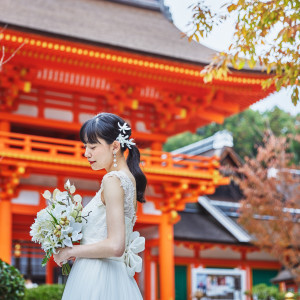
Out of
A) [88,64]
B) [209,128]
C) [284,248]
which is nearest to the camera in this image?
[88,64]

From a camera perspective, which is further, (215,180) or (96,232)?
(215,180)

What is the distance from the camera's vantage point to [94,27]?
43.2 ft

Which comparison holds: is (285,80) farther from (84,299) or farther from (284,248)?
(284,248)

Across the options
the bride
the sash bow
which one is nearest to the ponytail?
the bride

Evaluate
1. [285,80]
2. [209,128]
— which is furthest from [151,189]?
[209,128]

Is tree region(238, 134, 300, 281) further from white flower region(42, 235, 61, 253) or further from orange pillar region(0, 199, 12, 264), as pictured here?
white flower region(42, 235, 61, 253)

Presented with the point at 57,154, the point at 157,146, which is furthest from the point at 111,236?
the point at 157,146

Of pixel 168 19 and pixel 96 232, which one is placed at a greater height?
pixel 168 19

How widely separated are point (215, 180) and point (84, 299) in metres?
10.4

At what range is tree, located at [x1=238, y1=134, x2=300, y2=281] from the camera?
610 inches

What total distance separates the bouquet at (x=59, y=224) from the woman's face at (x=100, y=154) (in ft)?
0.64

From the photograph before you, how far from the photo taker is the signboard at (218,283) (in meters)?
15.2

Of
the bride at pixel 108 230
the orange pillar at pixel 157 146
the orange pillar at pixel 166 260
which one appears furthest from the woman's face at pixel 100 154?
the orange pillar at pixel 157 146

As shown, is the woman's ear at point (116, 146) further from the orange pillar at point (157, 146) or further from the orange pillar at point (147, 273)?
the orange pillar at point (147, 273)
